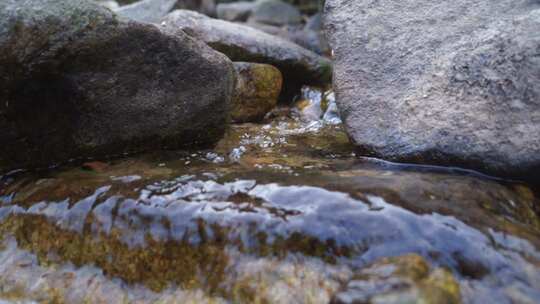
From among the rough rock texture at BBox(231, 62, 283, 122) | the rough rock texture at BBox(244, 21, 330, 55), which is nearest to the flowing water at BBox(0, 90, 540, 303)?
the rough rock texture at BBox(231, 62, 283, 122)

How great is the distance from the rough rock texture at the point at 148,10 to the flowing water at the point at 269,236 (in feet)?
15.7

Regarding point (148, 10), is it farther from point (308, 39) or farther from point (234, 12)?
point (234, 12)

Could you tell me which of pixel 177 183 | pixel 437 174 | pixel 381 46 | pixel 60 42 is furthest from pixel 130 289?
pixel 381 46

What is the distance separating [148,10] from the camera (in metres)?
7.68

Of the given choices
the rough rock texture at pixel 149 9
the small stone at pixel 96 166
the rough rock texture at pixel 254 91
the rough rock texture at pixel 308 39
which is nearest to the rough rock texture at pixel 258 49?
the rough rock texture at pixel 254 91

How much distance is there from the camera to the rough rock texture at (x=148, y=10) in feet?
24.3

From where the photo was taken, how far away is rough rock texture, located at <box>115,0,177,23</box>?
7398 millimetres

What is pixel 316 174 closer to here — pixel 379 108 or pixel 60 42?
pixel 379 108

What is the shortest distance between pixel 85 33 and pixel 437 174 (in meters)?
2.17

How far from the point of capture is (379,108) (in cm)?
341

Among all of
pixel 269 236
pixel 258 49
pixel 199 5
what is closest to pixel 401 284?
pixel 269 236

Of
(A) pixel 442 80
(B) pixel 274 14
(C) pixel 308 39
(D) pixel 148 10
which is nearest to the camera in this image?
(A) pixel 442 80

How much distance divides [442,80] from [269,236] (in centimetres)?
169

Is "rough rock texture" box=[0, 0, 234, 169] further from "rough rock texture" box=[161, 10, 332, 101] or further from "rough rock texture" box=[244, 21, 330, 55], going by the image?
"rough rock texture" box=[244, 21, 330, 55]
